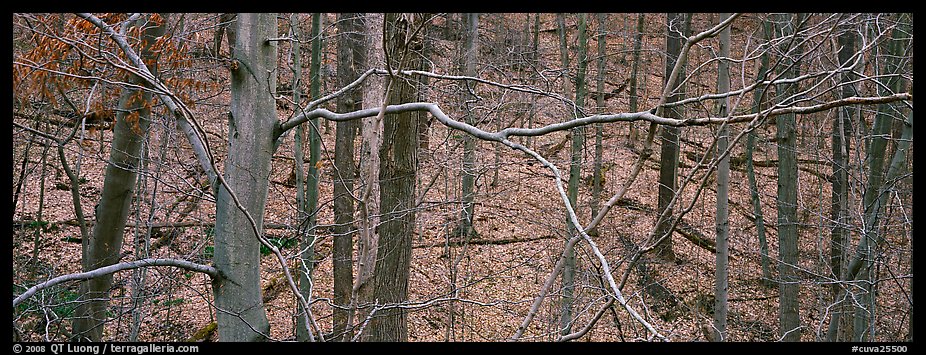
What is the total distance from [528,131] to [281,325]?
8.24 metres

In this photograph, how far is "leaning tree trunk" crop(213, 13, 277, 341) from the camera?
402 centimetres

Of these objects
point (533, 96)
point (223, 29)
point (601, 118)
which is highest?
point (223, 29)

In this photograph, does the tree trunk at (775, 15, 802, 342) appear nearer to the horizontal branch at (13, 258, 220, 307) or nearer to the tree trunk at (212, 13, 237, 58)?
the tree trunk at (212, 13, 237, 58)

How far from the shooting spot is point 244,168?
4.04 m

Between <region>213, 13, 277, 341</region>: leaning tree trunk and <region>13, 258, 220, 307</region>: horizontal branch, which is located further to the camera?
<region>213, 13, 277, 341</region>: leaning tree trunk

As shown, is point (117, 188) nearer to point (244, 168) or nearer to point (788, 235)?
point (244, 168)

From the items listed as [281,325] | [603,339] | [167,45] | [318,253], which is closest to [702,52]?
[603,339]

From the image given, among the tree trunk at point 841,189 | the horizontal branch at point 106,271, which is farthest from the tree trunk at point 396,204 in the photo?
the tree trunk at point 841,189

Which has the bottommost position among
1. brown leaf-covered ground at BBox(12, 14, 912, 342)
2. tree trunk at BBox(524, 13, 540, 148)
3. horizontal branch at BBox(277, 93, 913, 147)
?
brown leaf-covered ground at BBox(12, 14, 912, 342)

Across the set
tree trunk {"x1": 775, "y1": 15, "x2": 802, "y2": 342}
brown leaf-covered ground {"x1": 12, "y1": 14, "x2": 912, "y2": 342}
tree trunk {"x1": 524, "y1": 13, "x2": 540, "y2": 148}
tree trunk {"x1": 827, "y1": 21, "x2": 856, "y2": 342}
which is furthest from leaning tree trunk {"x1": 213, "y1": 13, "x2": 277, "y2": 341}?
tree trunk {"x1": 775, "y1": 15, "x2": 802, "y2": 342}

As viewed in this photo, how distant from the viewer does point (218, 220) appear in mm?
4062

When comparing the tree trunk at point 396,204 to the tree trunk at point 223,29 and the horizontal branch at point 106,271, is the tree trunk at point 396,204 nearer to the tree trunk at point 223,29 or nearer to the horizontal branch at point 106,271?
the tree trunk at point 223,29

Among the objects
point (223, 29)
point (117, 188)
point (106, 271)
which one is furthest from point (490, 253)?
point (106, 271)
